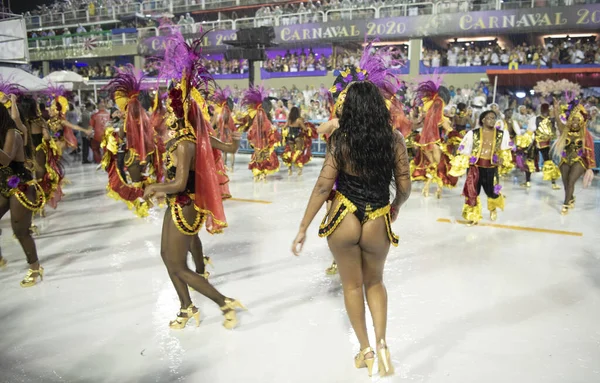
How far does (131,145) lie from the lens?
5988 millimetres

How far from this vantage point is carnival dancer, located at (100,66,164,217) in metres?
5.65

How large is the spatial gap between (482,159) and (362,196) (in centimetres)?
398

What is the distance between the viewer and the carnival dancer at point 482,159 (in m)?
5.94

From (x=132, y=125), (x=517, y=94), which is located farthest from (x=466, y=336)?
(x=517, y=94)

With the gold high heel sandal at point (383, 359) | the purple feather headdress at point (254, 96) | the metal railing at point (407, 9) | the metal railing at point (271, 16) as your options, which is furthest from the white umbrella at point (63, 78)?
the gold high heel sandal at point (383, 359)

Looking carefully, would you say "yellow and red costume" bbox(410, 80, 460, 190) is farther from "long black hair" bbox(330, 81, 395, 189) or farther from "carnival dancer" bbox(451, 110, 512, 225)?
"long black hair" bbox(330, 81, 395, 189)

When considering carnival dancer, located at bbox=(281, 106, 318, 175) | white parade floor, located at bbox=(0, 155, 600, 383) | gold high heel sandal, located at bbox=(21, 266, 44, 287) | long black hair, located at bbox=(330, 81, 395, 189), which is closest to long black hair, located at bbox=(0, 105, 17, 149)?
gold high heel sandal, located at bbox=(21, 266, 44, 287)

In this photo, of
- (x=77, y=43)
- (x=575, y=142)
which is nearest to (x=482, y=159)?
(x=575, y=142)

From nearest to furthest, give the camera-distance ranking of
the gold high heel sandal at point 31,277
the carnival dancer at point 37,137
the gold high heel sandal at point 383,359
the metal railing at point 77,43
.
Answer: the gold high heel sandal at point 383,359 → the gold high heel sandal at point 31,277 → the carnival dancer at point 37,137 → the metal railing at point 77,43

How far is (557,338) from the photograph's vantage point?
3.26 meters

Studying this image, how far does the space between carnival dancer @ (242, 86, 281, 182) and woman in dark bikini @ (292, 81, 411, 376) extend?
7.07 m

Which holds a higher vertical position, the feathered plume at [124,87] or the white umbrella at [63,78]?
the white umbrella at [63,78]

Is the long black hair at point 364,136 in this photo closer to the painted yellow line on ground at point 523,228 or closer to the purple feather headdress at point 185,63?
the purple feather headdress at point 185,63

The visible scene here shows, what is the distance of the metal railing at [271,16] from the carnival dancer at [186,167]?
15.1 meters
